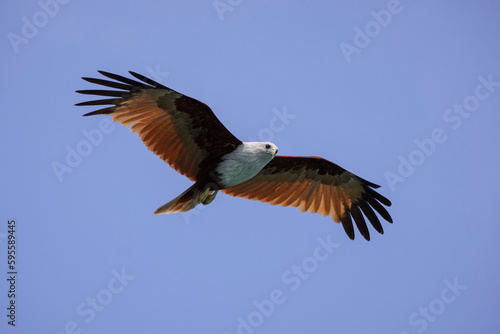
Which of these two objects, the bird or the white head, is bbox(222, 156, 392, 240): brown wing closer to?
the bird

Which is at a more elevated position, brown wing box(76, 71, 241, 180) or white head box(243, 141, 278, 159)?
brown wing box(76, 71, 241, 180)

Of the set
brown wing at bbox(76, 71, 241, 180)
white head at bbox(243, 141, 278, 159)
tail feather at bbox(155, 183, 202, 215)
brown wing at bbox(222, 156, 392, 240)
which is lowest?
brown wing at bbox(222, 156, 392, 240)

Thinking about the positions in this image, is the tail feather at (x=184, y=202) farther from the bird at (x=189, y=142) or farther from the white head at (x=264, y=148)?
the white head at (x=264, y=148)

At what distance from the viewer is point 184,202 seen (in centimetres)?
1002

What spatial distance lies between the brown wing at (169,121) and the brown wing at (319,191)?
44.8 inches

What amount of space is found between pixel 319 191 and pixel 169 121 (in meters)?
3.42

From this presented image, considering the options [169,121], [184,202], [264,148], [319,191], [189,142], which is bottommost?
[319,191]

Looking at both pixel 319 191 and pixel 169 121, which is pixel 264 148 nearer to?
pixel 169 121

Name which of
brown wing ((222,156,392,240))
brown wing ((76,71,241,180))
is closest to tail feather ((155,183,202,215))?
brown wing ((76,71,241,180))

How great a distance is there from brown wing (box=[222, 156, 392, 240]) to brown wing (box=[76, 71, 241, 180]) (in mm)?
1137

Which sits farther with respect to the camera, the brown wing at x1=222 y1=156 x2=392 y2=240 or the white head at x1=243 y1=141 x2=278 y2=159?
the brown wing at x1=222 y1=156 x2=392 y2=240

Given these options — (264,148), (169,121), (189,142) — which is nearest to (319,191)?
(264,148)

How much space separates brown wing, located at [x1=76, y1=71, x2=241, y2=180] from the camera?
9.85 metres

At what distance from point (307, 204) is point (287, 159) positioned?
1233mm
